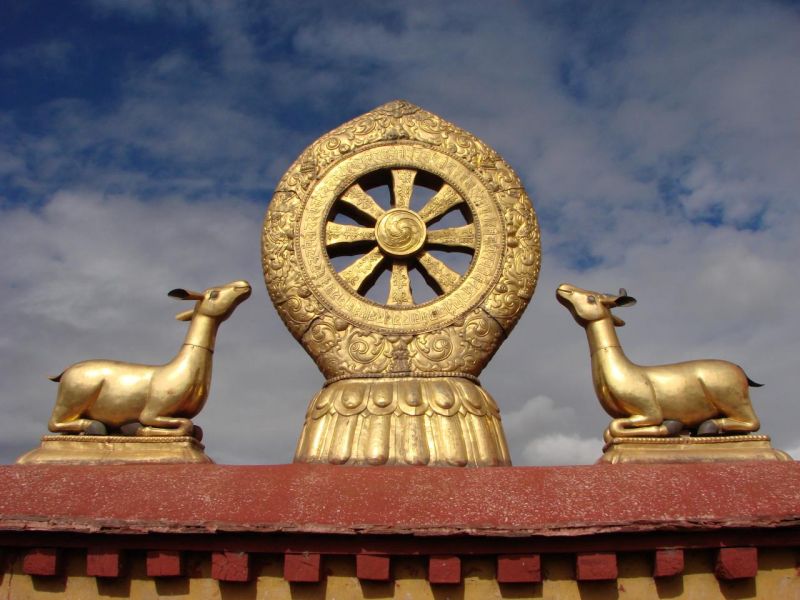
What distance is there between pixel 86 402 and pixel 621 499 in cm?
414

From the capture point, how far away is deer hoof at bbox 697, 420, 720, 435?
21.7ft

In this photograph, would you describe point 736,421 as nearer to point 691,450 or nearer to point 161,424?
point 691,450

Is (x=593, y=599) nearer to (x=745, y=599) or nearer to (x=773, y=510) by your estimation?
(x=745, y=599)

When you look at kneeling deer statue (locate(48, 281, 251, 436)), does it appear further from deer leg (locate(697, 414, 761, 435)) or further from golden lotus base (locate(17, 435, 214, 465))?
deer leg (locate(697, 414, 761, 435))

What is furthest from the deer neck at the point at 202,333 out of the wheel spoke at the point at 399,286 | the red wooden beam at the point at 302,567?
the red wooden beam at the point at 302,567

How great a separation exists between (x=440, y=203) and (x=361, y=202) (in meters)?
0.72

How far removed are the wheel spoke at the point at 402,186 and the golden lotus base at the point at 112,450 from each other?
286 cm

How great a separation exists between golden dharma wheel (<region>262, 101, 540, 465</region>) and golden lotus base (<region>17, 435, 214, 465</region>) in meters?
0.95

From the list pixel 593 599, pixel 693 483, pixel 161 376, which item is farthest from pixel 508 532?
pixel 161 376

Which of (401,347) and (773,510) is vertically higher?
(401,347)

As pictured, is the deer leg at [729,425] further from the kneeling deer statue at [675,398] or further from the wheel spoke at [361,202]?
the wheel spoke at [361,202]

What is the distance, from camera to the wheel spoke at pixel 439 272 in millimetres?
7754

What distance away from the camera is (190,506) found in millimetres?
5508

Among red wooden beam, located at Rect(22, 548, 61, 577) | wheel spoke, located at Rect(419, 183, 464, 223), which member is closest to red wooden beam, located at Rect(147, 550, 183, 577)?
red wooden beam, located at Rect(22, 548, 61, 577)
